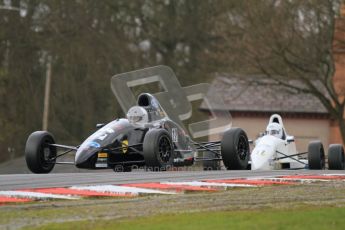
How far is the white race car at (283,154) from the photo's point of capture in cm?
2022

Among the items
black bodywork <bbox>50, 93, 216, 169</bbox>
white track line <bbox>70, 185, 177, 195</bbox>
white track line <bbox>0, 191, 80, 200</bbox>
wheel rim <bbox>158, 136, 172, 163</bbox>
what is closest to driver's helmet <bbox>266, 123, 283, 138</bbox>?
black bodywork <bbox>50, 93, 216, 169</bbox>

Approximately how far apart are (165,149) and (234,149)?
1479 millimetres

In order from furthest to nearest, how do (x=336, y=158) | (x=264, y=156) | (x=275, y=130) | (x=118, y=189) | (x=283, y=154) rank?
(x=275, y=130) < (x=283, y=154) < (x=264, y=156) < (x=336, y=158) < (x=118, y=189)

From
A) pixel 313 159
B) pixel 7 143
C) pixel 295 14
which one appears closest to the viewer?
pixel 313 159

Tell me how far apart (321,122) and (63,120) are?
15.1 meters

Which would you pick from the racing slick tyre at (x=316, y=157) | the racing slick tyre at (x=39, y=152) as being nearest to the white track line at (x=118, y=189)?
the racing slick tyre at (x=39, y=152)

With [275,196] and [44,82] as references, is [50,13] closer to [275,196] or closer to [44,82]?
[44,82]

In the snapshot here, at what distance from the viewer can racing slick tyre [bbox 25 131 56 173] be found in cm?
1712

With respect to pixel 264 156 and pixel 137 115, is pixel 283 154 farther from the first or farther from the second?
pixel 137 115

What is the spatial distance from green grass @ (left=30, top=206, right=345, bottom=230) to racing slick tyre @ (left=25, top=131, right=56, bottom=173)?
928cm

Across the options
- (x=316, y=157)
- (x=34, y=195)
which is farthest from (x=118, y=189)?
(x=316, y=157)

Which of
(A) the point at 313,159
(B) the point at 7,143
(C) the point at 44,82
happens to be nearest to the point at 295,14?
(C) the point at 44,82

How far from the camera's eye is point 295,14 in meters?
38.0

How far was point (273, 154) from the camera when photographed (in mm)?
21906
